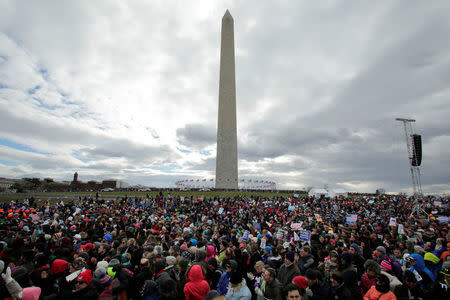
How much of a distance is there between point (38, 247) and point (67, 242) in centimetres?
77

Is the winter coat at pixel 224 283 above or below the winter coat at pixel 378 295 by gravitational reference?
below

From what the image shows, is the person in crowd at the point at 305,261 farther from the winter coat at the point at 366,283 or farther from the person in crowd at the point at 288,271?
the winter coat at the point at 366,283

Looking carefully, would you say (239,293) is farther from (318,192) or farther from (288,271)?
(318,192)

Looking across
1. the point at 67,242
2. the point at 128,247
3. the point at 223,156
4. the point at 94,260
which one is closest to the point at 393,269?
the point at 128,247

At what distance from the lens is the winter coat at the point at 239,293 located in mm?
4348

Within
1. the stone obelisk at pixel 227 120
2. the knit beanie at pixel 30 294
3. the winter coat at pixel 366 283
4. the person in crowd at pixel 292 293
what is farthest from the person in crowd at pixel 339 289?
the stone obelisk at pixel 227 120

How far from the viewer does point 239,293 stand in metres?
4.38

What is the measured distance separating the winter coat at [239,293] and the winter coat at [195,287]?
1.48ft

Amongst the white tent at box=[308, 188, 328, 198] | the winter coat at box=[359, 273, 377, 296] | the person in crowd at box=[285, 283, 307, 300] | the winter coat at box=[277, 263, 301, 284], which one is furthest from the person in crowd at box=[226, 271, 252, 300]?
the white tent at box=[308, 188, 328, 198]

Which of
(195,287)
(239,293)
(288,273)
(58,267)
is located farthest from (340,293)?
(58,267)

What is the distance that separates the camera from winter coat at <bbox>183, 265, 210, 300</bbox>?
4383mm

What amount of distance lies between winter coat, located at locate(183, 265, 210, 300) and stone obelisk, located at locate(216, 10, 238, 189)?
44.2 metres

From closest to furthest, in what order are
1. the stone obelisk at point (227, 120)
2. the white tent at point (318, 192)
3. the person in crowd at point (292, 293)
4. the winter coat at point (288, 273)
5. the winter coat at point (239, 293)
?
the person in crowd at point (292, 293) < the winter coat at point (239, 293) < the winter coat at point (288, 273) < the white tent at point (318, 192) < the stone obelisk at point (227, 120)

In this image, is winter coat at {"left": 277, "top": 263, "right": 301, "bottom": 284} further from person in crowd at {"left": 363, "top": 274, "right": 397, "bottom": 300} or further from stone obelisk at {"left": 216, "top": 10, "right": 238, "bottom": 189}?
stone obelisk at {"left": 216, "top": 10, "right": 238, "bottom": 189}
